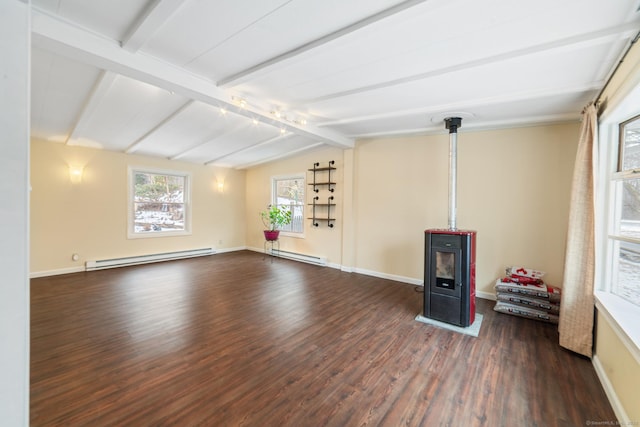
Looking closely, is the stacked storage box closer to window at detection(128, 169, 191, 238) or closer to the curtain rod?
the curtain rod

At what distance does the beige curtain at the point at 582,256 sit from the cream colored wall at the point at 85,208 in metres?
7.00

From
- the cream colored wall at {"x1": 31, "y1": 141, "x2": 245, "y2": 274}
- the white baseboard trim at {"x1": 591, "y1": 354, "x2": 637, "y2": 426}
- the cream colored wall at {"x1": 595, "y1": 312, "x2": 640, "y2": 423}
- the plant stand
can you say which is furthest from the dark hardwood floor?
the plant stand

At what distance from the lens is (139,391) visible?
74.6 inches

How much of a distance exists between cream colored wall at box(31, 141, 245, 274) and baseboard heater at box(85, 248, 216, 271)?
11 centimetres

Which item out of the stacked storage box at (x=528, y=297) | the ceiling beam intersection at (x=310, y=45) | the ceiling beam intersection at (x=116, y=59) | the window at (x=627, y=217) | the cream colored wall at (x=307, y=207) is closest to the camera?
the ceiling beam intersection at (x=310, y=45)

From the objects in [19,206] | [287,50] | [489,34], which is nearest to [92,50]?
[287,50]

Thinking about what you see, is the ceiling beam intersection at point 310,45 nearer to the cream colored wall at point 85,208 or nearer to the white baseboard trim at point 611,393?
the white baseboard trim at point 611,393

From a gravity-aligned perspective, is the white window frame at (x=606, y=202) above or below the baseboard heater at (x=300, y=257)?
above

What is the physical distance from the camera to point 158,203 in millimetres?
6234

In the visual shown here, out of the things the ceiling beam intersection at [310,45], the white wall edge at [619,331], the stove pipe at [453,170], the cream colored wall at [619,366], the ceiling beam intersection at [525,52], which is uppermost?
the ceiling beam intersection at [310,45]

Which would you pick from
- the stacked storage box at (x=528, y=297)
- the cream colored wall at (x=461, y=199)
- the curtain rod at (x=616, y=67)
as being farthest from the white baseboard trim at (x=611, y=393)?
the curtain rod at (x=616, y=67)

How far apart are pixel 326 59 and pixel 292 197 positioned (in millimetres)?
4519

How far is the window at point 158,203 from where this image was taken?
19.2ft

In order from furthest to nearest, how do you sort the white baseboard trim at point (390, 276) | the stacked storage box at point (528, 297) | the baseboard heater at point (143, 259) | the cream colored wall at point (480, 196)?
the baseboard heater at point (143, 259), the white baseboard trim at point (390, 276), the cream colored wall at point (480, 196), the stacked storage box at point (528, 297)
